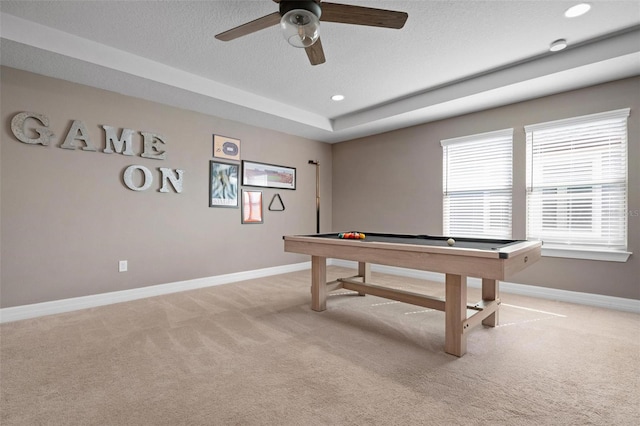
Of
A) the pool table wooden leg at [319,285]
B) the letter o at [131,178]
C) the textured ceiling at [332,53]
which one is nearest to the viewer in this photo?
the textured ceiling at [332,53]

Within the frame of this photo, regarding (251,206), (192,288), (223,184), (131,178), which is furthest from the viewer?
(251,206)

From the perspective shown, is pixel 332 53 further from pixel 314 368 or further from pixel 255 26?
pixel 314 368

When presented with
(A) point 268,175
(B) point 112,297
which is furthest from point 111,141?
(A) point 268,175

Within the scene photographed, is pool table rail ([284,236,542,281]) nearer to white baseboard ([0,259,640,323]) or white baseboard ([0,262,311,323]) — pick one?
white baseboard ([0,259,640,323])

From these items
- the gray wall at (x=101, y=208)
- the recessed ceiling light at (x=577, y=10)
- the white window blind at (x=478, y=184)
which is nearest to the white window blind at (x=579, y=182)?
the white window blind at (x=478, y=184)

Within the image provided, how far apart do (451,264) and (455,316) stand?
0.44 metres

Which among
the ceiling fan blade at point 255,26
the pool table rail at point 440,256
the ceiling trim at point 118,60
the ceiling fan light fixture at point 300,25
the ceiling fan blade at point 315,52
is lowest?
the pool table rail at point 440,256

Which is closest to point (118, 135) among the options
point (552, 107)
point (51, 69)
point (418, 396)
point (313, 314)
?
point (51, 69)

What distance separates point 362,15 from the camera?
75.5 inches

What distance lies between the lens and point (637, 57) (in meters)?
2.75

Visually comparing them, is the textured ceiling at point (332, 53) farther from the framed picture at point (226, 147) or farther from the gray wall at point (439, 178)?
the framed picture at point (226, 147)

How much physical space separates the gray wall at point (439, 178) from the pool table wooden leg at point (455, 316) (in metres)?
2.29

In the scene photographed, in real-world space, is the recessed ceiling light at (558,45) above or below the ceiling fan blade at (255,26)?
above

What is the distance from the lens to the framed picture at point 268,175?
15.6 ft
